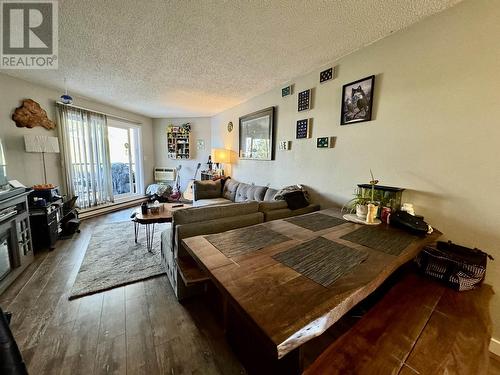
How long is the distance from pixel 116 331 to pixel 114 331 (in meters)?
0.01

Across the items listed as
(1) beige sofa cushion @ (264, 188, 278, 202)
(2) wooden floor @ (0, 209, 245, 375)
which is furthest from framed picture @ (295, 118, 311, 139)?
(2) wooden floor @ (0, 209, 245, 375)

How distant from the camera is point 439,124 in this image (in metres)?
1.56

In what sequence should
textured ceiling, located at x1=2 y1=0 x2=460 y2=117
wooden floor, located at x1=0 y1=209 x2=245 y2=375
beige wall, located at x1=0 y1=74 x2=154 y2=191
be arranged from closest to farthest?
wooden floor, located at x1=0 y1=209 x2=245 y2=375, textured ceiling, located at x1=2 y1=0 x2=460 y2=117, beige wall, located at x1=0 y1=74 x2=154 y2=191

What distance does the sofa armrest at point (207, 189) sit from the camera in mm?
4109

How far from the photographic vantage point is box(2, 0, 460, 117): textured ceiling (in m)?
1.50

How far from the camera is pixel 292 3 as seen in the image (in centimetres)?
145

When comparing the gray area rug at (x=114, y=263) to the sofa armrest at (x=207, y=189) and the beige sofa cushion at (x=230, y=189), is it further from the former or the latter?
the beige sofa cushion at (x=230, y=189)

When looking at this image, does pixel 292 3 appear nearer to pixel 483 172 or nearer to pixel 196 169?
pixel 483 172

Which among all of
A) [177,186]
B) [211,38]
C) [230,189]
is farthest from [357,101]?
[177,186]

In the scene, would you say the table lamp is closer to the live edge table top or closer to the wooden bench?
the live edge table top

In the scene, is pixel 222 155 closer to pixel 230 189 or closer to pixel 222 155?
pixel 222 155

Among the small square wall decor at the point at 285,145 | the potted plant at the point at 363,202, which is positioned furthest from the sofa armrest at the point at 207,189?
the potted plant at the point at 363,202

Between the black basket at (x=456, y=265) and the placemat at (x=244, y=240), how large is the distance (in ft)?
3.14

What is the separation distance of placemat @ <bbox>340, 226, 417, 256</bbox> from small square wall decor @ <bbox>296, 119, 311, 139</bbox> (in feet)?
4.95
